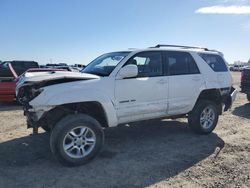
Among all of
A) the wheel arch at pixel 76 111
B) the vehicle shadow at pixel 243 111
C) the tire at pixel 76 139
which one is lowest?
the vehicle shadow at pixel 243 111

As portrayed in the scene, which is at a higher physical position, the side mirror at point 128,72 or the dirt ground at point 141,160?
the side mirror at point 128,72

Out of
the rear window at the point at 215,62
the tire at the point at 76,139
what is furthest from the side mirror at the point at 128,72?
the rear window at the point at 215,62

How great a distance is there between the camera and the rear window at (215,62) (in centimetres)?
747

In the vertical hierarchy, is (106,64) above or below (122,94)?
above

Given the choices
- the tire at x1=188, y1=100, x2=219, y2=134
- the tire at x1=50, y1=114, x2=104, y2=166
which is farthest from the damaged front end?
the tire at x1=188, y1=100, x2=219, y2=134

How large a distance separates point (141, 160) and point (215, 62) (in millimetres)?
3378

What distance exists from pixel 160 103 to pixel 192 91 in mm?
977

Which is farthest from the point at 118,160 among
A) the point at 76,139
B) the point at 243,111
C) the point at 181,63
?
the point at 243,111

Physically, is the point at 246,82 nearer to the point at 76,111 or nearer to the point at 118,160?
the point at 118,160

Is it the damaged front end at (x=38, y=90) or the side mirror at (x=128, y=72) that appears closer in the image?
the damaged front end at (x=38, y=90)

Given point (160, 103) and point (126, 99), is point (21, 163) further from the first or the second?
point (160, 103)

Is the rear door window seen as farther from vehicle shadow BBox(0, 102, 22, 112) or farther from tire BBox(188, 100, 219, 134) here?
vehicle shadow BBox(0, 102, 22, 112)

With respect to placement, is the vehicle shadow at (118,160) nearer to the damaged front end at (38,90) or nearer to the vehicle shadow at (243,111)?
the damaged front end at (38,90)

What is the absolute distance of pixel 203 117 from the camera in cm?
A: 738
